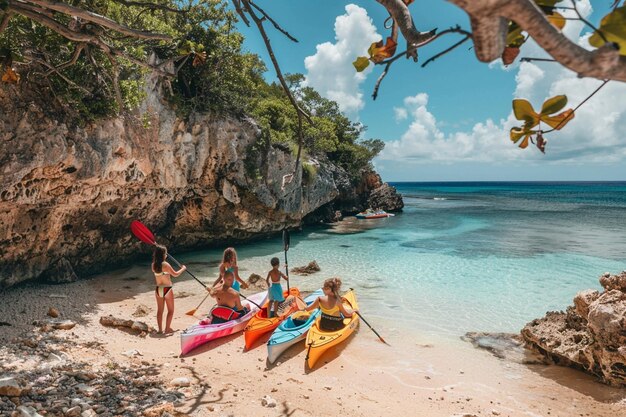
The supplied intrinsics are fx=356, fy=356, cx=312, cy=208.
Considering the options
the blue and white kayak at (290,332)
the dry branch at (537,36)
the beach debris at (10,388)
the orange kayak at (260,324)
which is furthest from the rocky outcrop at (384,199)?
the dry branch at (537,36)

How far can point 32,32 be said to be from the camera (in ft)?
19.0

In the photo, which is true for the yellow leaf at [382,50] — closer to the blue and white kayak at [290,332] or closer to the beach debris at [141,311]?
the blue and white kayak at [290,332]

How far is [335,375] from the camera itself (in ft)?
18.7

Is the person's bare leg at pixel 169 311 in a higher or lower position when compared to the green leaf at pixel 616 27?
lower

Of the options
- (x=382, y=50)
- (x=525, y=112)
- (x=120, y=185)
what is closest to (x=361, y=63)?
(x=382, y=50)

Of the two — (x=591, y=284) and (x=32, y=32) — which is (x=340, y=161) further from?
(x=32, y=32)

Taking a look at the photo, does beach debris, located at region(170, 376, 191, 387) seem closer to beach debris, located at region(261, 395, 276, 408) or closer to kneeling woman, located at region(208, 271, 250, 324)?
beach debris, located at region(261, 395, 276, 408)

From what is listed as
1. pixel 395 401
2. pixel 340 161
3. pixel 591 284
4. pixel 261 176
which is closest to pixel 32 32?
pixel 395 401

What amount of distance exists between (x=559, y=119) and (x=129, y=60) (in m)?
3.54

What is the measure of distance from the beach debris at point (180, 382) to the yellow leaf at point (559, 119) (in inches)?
193

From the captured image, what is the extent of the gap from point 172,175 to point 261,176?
451cm

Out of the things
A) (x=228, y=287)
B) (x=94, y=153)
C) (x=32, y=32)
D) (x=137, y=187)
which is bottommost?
(x=228, y=287)

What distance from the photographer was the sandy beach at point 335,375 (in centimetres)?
457

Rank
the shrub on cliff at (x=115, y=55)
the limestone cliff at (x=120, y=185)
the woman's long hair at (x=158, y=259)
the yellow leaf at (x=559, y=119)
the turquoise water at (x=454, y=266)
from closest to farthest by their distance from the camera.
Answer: the yellow leaf at (x=559, y=119), the shrub on cliff at (x=115, y=55), the woman's long hair at (x=158, y=259), the limestone cliff at (x=120, y=185), the turquoise water at (x=454, y=266)
